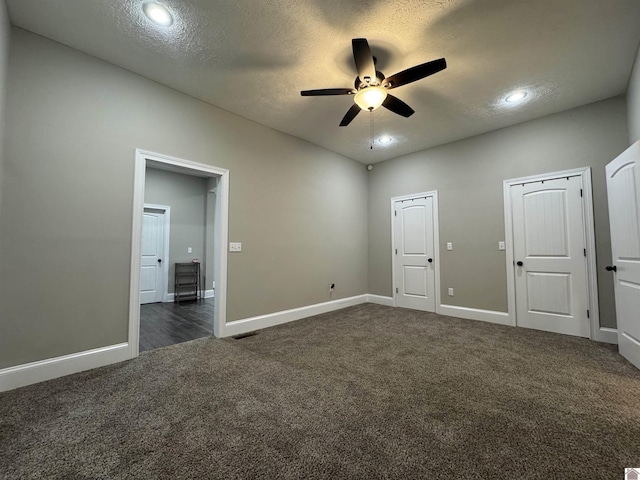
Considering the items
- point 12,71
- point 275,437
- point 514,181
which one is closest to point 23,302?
point 12,71

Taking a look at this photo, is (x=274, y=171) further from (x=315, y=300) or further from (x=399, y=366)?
(x=399, y=366)

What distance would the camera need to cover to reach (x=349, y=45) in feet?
7.89

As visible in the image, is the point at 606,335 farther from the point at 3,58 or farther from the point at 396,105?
the point at 3,58

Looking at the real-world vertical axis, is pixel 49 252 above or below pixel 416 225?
below

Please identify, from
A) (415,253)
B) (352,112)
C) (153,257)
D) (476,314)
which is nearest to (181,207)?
(153,257)

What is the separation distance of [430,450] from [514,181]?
392 centimetres

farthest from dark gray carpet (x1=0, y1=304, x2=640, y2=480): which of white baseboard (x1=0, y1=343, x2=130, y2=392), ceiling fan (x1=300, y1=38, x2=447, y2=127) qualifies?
ceiling fan (x1=300, y1=38, x2=447, y2=127)

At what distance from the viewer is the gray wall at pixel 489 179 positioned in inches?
129

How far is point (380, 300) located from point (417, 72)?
4173 millimetres

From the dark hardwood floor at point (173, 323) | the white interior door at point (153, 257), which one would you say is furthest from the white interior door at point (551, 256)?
the white interior door at point (153, 257)

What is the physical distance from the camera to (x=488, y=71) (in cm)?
276

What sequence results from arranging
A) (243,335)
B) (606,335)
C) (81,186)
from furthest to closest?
1. (243,335)
2. (606,335)
3. (81,186)

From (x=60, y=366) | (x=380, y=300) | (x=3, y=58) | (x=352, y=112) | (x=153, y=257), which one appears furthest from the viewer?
(x=153, y=257)

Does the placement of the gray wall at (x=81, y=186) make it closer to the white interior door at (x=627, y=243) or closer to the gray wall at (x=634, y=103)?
the white interior door at (x=627, y=243)
